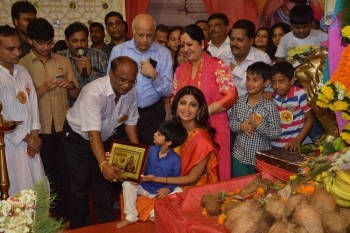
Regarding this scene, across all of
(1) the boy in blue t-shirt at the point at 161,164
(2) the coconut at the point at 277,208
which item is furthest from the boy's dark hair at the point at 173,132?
(2) the coconut at the point at 277,208

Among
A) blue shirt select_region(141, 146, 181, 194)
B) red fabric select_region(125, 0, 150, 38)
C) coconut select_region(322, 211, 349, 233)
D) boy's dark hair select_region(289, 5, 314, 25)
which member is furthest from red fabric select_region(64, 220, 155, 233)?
red fabric select_region(125, 0, 150, 38)

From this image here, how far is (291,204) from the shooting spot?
1.94m

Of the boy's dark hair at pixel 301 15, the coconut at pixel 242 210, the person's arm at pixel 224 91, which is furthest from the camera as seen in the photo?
the boy's dark hair at pixel 301 15

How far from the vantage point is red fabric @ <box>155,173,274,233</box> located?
7.23 feet

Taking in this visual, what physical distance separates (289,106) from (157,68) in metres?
1.10

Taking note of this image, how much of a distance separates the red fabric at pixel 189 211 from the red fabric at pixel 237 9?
204 inches

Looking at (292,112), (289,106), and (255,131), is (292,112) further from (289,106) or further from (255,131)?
(255,131)

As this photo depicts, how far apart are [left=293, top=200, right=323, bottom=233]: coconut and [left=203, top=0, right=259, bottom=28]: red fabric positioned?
19.3ft

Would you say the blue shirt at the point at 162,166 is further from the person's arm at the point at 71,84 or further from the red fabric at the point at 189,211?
→ the person's arm at the point at 71,84

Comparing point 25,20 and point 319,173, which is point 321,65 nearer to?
point 319,173

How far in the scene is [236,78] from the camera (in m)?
3.91

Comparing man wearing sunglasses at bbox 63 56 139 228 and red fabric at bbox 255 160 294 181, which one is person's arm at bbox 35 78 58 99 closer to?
man wearing sunglasses at bbox 63 56 139 228

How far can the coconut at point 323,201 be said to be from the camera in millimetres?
1902

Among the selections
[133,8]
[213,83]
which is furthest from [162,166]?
Answer: [133,8]
